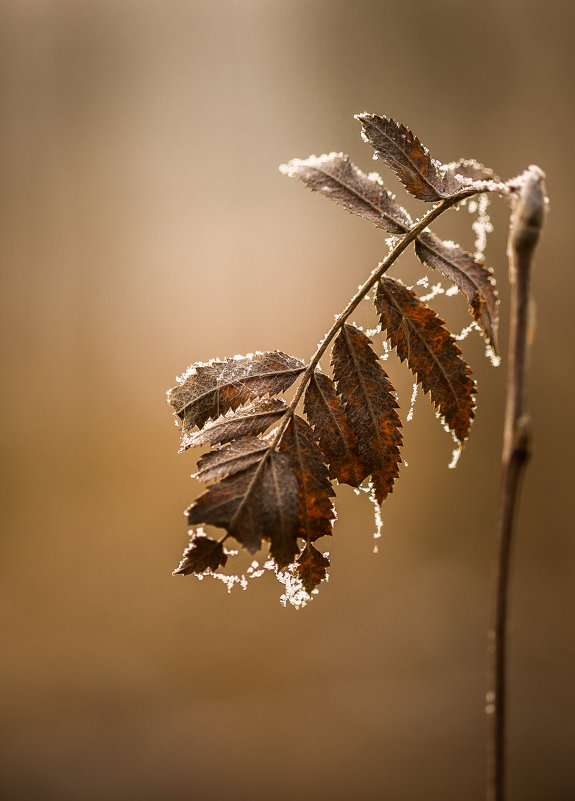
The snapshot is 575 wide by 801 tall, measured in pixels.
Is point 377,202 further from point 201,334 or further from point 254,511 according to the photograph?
point 201,334

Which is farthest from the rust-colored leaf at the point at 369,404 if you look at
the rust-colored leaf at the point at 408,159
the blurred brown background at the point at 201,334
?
the blurred brown background at the point at 201,334

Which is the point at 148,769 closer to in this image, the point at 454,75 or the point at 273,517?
the point at 273,517

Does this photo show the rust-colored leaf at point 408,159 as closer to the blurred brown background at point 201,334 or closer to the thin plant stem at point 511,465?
the thin plant stem at point 511,465

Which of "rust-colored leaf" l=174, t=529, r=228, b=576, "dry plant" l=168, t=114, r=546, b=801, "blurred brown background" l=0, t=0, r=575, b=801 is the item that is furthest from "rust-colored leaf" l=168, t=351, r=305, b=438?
"blurred brown background" l=0, t=0, r=575, b=801


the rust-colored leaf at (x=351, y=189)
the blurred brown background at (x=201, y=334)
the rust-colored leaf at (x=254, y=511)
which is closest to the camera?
the rust-colored leaf at (x=254, y=511)

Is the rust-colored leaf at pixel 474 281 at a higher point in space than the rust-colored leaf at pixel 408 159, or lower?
lower

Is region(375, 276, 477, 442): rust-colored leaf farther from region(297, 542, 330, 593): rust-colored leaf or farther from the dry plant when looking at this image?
region(297, 542, 330, 593): rust-colored leaf
